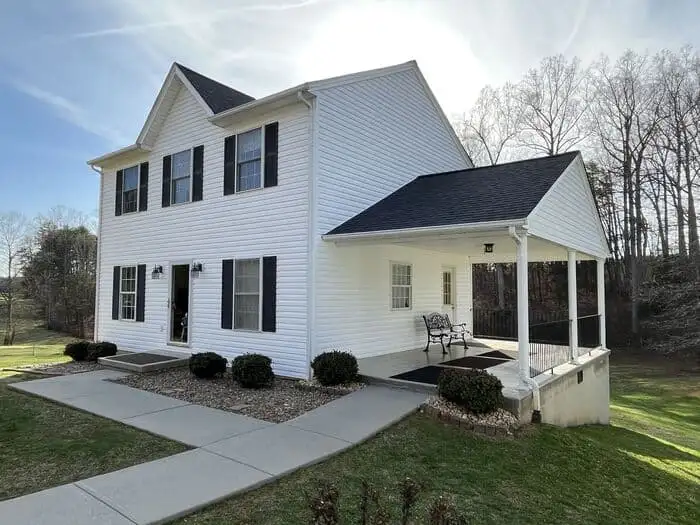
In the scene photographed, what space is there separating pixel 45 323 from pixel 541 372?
31990 millimetres

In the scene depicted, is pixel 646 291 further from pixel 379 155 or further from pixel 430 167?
pixel 379 155

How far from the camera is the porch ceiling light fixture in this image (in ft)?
36.0

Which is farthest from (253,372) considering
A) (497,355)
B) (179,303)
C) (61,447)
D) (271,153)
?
(497,355)

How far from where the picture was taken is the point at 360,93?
10.4 meters

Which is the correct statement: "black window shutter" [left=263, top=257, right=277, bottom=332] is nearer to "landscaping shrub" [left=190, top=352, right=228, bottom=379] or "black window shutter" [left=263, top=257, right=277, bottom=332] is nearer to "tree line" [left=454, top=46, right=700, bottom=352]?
"landscaping shrub" [left=190, top=352, right=228, bottom=379]

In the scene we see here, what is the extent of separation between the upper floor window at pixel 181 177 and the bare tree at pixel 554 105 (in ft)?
72.3

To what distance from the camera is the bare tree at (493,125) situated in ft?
91.9

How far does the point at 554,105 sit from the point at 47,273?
1332 inches

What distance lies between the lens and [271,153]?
9.70 meters

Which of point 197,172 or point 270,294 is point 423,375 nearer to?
point 270,294

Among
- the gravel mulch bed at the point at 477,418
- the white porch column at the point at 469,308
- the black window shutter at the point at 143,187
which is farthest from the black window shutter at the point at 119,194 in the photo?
the gravel mulch bed at the point at 477,418

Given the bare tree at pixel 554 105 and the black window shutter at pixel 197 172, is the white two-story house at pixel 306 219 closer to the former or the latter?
the black window shutter at pixel 197 172

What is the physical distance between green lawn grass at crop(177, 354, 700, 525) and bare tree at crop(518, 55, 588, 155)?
902 inches

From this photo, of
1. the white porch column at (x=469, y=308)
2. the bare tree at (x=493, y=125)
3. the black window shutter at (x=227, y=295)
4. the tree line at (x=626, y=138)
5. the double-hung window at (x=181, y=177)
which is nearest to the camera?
the black window shutter at (x=227, y=295)
